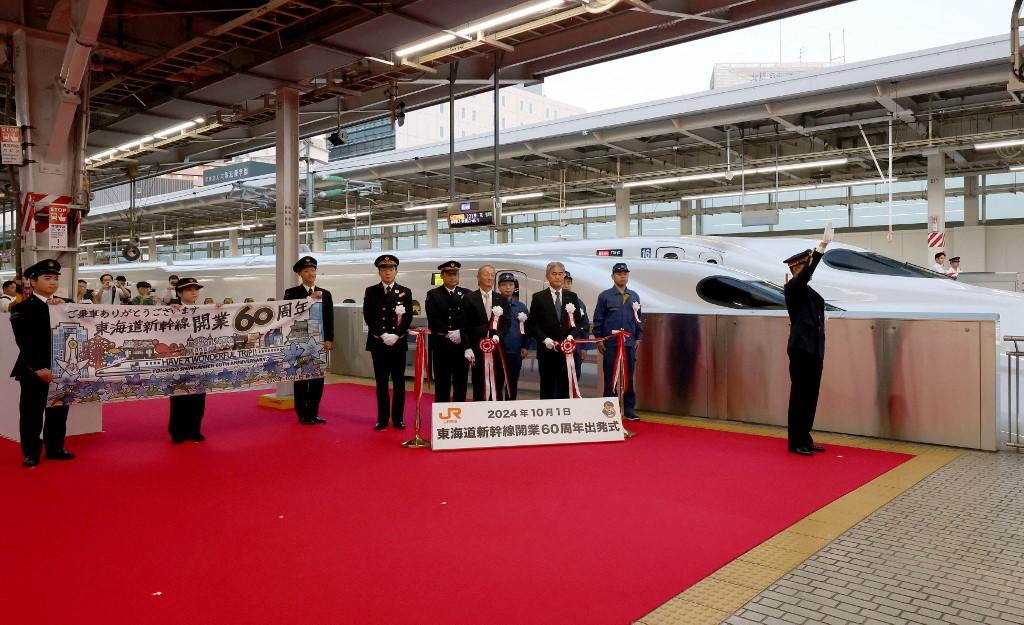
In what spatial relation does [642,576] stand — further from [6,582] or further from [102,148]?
[102,148]

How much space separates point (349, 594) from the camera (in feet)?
10.9

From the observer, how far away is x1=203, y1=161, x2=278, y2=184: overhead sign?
2586 cm

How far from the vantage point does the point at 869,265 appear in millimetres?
10219

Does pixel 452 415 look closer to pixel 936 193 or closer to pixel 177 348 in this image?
pixel 177 348

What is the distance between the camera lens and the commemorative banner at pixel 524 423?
6465 mm

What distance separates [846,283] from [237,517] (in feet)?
27.5

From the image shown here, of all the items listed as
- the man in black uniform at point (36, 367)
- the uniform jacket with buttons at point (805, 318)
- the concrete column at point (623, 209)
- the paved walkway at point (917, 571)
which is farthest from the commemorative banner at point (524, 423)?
the concrete column at point (623, 209)

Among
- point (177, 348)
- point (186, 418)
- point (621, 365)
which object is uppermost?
point (177, 348)

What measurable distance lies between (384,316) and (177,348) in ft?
6.74

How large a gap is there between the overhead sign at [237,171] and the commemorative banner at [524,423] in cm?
2062

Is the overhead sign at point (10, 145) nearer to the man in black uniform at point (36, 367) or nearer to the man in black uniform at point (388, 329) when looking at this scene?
the man in black uniform at point (36, 367)

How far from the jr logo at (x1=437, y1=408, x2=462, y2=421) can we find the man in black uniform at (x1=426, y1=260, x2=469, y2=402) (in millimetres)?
903

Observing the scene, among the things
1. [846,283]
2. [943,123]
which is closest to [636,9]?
[846,283]

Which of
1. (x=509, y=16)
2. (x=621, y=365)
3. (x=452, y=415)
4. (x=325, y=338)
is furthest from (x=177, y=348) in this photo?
(x=509, y=16)
